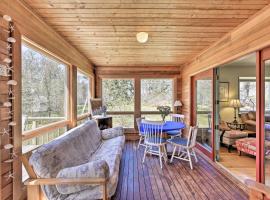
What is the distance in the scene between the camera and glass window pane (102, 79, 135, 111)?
6043 mm

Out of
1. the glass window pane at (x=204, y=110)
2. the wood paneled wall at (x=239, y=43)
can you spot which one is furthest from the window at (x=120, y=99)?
the wood paneled wall at (x=239, y=43)

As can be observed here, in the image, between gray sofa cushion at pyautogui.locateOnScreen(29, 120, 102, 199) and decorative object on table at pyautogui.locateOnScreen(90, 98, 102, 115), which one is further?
decorative object on table at pyautogui.locateOnScreen(90, 98, 102, 115)

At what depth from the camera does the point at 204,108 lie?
4359 mm

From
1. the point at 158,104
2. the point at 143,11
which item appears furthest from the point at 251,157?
the point at 143,11

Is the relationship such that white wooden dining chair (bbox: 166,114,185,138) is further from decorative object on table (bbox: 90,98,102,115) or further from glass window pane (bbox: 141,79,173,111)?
decorative object on table (bbox: 90,98,102,115)

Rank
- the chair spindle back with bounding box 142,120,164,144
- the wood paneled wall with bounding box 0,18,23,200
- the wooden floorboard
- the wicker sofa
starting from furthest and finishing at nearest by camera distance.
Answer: the chair spindle back with bounding box 142,120,164,144 < the wooden floorboard < the wicker sofa < the wood paneled wall with bounding box 0,18,23,200

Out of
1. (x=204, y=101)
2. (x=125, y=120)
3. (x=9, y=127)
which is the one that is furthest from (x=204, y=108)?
(x=9, y=127)

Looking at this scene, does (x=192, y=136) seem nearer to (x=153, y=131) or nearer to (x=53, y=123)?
(x=153, y=131)

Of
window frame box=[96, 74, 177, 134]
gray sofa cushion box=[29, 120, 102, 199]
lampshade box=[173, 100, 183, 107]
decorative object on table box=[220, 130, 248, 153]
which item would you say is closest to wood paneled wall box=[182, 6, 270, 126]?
lampshade box=[173, 100, 183, 107]

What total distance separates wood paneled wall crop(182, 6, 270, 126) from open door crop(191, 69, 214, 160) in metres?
0.27

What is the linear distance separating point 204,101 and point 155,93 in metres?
2.04

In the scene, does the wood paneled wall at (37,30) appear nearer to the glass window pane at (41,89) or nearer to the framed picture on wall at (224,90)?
the glass window pane at (41,89)

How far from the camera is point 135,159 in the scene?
4.05 meters

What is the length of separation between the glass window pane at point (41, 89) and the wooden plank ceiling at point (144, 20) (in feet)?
1.88
